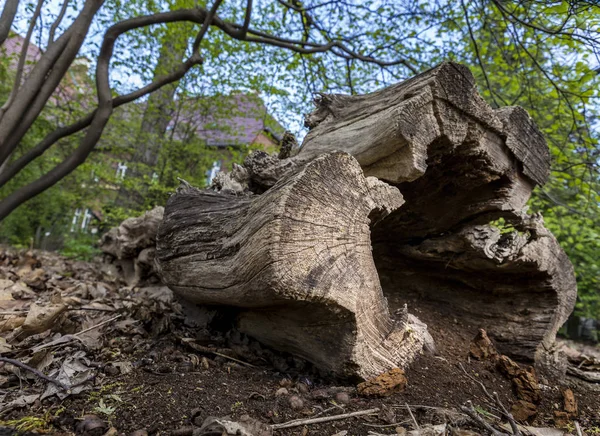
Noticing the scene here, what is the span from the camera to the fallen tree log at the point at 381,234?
5.18 ft

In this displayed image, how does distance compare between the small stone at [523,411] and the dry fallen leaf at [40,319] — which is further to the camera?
the dry fallen leaf at [40,319]

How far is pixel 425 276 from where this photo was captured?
2930 mm

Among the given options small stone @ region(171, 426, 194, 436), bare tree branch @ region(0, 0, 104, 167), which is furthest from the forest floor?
bare tree branch @ region(0, 0, 104, 167)

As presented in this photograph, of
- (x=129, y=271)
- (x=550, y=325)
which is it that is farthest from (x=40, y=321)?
(x=550, y=325)

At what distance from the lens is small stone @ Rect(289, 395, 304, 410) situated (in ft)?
5.06

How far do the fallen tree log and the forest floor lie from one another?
0.54ft

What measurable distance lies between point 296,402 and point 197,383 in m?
0.46

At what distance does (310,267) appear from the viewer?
1519 mm

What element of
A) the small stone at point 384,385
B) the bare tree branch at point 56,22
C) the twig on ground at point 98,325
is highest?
the bare tree branch at point 56,22

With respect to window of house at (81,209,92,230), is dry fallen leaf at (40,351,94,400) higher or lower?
lower

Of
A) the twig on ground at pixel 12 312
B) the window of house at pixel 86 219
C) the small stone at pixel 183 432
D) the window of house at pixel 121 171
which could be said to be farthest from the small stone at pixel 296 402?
the window of house at pixel 86 219

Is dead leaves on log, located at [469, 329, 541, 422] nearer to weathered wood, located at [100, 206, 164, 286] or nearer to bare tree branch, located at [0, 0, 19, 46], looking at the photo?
weathered wood, located at [100, 206, 164, 286]

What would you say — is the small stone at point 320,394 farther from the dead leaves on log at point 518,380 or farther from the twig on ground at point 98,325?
the twig on ground at point 98,325

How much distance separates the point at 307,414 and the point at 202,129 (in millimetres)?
8897
